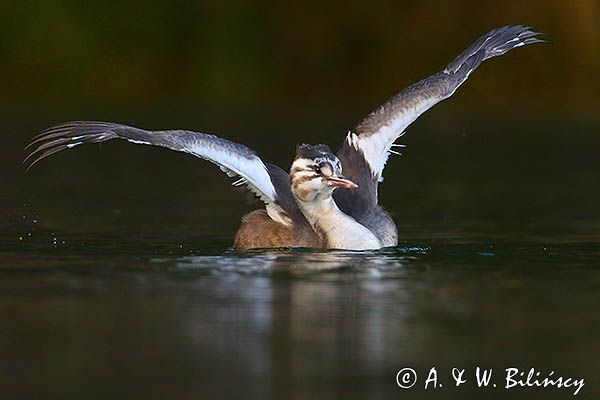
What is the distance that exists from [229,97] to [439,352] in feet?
85.0

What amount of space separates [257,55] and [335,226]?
2066cm

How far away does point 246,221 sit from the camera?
14.5 m

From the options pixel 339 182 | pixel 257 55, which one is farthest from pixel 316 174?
pixel 257 55

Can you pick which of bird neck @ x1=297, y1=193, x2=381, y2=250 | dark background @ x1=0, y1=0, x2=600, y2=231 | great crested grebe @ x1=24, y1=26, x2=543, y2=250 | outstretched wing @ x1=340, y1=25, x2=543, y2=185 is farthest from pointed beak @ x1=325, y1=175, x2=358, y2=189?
dark background @ x1=0, y1=0, x2=600, y2=231

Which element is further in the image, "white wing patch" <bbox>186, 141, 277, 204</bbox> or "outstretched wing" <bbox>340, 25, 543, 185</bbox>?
"outstretched wing" <bbox>340, 25, 543, 185</bbox>

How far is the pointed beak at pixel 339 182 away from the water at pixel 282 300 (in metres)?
0.53

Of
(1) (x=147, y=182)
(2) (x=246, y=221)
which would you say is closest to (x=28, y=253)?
(2) (x=246, y=221)

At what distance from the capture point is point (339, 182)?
13625 millimetres

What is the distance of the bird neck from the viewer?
13.9 meters

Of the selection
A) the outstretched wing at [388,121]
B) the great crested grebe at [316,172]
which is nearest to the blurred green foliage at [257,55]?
the outstretched wing at [388,121]

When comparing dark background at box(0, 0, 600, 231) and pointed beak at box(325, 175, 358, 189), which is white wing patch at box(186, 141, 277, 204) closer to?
pointed beak at box(325, 175, 358, 189)

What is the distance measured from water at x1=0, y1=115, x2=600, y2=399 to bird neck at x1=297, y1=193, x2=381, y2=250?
5.3 inches

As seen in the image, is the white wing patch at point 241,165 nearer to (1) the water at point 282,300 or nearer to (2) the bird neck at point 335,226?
(2) the bird neck at point 335,226

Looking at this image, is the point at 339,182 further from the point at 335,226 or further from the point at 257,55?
the point at 257,55
